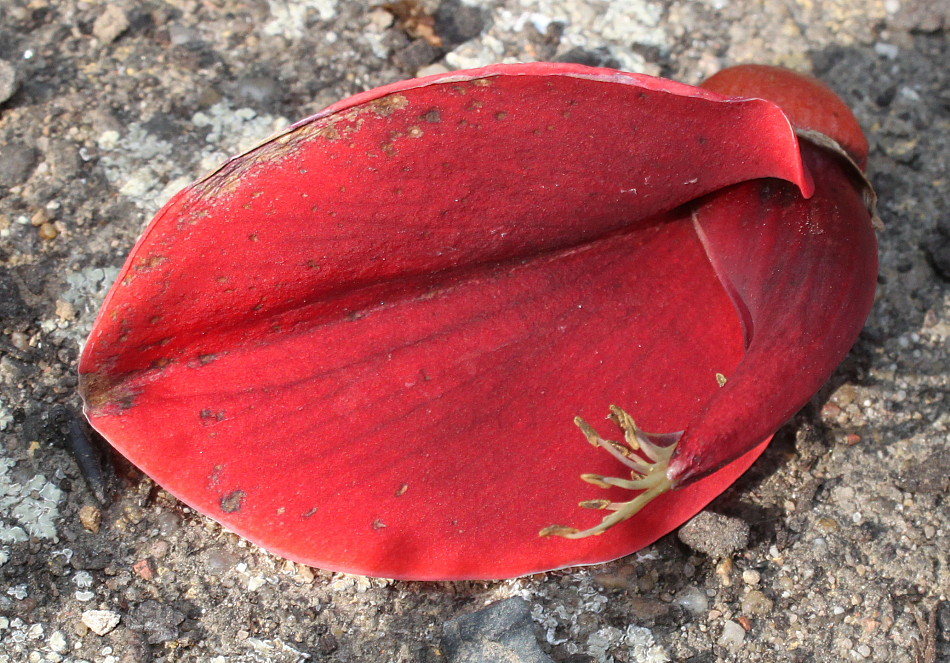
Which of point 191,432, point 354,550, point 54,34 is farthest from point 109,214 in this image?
point 354,550

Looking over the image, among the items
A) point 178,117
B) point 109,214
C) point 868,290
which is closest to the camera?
point 868,290

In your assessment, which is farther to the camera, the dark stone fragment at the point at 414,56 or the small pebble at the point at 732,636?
the dark stone fragment at the point at 414,56

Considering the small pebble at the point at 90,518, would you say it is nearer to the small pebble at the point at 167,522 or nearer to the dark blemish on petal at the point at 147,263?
the small pebble at the point at 167,522

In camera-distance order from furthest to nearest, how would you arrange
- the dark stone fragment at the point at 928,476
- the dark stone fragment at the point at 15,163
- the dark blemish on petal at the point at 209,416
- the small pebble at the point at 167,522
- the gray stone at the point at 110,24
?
the gray stone at the point at 110,24
the dark stone fragment at the point at 15,163
the dark stone fragment at the point at 928,476
the small pebble at the point at 167,522
the dark blemish on petal at the point at 209,416

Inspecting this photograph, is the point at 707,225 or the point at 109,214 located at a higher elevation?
the point at 707,225

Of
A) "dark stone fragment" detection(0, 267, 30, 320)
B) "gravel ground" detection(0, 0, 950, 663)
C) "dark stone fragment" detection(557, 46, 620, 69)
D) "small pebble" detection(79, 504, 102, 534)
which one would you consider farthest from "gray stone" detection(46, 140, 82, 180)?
"dark stone fragment" detection(557, 46, 620, 69)

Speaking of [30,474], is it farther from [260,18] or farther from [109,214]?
[260,18]

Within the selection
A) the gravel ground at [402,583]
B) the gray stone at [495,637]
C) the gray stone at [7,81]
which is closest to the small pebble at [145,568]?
the gravel ground at [402,583]
